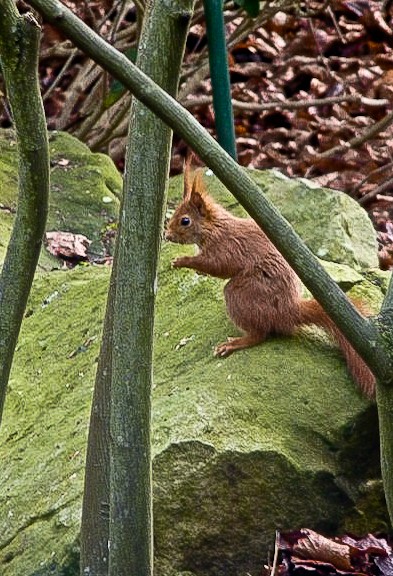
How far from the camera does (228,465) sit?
2.88 m

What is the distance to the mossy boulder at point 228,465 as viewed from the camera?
2883 mm

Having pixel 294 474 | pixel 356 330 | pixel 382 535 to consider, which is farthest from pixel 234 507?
pixel 356 330

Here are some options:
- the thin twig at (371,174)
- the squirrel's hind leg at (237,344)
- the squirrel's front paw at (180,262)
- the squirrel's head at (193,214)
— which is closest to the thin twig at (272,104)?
the thin twig at (371,174)

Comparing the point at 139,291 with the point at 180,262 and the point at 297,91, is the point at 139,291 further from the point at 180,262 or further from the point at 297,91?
the point at 297,91

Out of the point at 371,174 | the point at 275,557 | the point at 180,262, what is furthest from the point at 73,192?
the point at 275,557

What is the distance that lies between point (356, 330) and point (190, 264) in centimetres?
185

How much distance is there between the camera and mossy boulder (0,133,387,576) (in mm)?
2883

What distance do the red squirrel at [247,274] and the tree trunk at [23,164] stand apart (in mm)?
1027

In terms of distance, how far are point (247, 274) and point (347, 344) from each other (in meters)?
0.48

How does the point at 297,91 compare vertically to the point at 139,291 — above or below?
above

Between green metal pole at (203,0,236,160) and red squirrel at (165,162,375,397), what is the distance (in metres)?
0.37

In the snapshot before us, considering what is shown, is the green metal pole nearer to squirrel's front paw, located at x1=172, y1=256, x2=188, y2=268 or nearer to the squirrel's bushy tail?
squirrel's front paw, located at x1=172, y1=256, x2=188, y2=268

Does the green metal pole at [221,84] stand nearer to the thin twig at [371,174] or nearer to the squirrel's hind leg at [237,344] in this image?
the squirrel's hind leg at [237,344]

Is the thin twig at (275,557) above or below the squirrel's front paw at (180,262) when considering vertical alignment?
below
